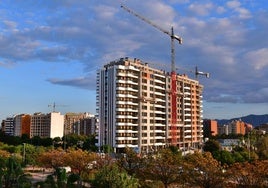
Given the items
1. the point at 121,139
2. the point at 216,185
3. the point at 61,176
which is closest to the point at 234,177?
the point at 216,185

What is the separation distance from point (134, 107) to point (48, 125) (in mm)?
86659

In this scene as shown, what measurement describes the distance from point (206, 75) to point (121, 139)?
85.1 m

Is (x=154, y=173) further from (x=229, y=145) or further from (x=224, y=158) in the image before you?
(x=229, y=145)

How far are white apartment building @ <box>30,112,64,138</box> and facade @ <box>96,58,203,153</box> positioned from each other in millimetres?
76337

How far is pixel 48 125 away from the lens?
186 m

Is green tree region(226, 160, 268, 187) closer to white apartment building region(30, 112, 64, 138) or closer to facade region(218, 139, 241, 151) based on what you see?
facade region(218, 139, 241, 151)

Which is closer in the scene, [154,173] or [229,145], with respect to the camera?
[154,173]

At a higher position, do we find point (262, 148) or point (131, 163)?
point (131, 163)

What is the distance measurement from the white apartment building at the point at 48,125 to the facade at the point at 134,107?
76.3 m

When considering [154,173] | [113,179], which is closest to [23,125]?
[154,173]

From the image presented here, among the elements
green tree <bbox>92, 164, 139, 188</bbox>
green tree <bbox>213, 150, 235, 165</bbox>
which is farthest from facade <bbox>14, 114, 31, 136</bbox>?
green tree <bbox>92, 164, 139, 188</bbox>

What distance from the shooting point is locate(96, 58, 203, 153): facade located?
106812 millimetres

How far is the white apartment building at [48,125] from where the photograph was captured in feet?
608

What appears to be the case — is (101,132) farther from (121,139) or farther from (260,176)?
(260,176)
